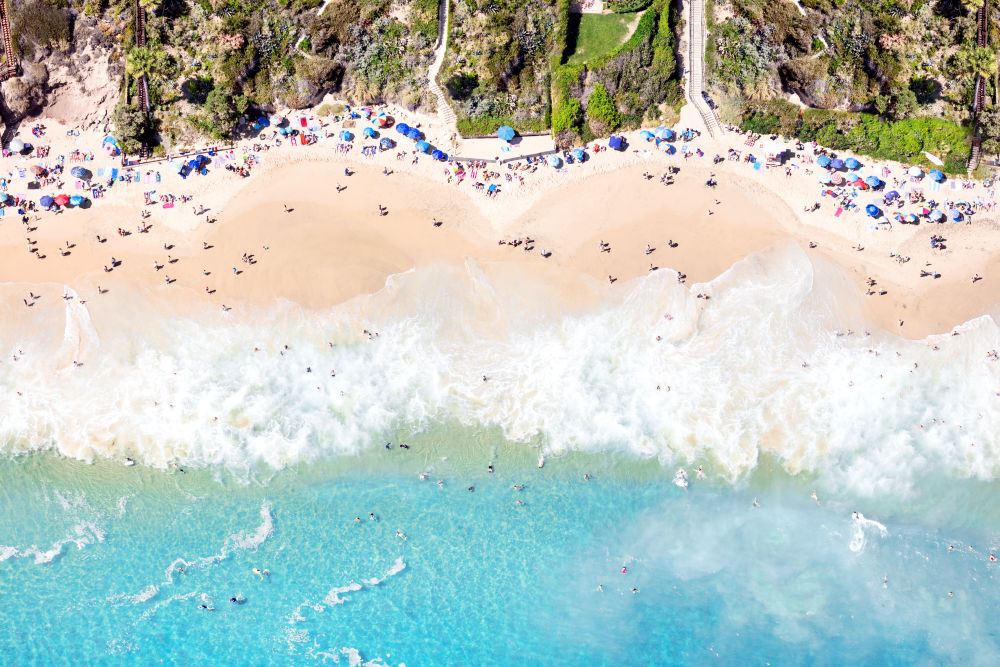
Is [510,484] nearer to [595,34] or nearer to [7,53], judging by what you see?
[595,34]

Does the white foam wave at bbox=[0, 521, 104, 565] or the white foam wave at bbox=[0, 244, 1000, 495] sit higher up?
the white foam wave at bbox=[0, 244, 1000, 495]

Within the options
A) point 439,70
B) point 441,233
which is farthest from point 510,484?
point 439,70

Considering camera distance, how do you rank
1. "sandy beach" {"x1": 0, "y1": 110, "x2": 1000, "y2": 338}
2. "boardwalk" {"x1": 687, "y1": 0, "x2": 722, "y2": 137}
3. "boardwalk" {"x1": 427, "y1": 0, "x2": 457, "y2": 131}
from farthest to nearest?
"boardwalk" {"x1": 687, "y1": 0, "x2": 722, "y2": 137}
"boardwalk" {"x1": 427, "y1": 0, "x2": 457, "y2": 131}
"sandy beach" {"x1": 0, "y1": 110, "x2": 1000, "y2": 338}

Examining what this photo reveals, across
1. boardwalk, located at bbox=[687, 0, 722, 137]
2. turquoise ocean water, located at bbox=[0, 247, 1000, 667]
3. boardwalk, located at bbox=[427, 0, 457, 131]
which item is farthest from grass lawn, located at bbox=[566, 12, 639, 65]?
turquoise ocean water, located at bbox=[0, 247, 1000, 667]

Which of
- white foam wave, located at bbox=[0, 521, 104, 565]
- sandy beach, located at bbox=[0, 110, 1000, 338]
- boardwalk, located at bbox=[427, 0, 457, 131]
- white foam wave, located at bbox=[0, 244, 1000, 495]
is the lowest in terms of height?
white foam wave, located at bbox=[0, 521, 104, 565]

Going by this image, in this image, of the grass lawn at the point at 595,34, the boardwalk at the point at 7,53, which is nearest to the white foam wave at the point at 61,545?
the boardwalk at the point at 7,53

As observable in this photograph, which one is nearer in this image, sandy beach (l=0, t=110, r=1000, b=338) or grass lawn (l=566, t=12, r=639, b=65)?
sandy beach (l=0, t=110, r=1000, b=338)

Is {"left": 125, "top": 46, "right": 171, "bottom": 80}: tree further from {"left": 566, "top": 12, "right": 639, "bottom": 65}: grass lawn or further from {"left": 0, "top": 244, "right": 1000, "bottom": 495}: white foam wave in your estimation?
{"left": 566, "top": 12, "right": 639, "bottom": 65}: grass lawn
